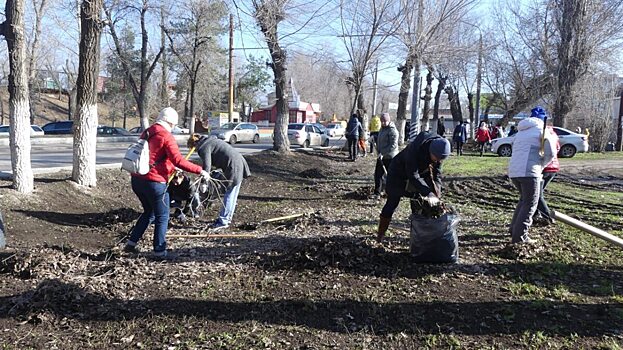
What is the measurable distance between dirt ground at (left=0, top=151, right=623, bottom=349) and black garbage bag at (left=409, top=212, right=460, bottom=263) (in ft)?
0.36

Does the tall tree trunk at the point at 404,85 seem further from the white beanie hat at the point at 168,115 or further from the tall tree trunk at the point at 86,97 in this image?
the white beanie hat at the point at 168,115

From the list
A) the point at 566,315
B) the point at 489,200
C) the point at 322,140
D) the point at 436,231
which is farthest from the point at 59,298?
the point at 322,140

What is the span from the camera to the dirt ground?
3.61m

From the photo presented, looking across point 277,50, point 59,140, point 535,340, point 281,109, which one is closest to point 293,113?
point 59,140

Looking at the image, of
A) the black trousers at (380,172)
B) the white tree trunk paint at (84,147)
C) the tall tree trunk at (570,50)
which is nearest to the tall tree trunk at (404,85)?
the tall tree trunk at (570,50)

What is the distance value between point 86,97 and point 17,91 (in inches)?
50.4

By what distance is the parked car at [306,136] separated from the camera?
27.5 metres

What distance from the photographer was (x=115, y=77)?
5284 centimetres

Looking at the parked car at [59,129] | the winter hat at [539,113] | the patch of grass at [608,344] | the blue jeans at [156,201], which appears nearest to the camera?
the patch of grass at [608,344]

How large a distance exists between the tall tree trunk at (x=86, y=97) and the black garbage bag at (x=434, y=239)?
20.4 feet

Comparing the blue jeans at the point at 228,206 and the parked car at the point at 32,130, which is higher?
the parked car at the point at 32,130

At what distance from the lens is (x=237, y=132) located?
107 feet

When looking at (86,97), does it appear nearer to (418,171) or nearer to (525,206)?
(418,171)

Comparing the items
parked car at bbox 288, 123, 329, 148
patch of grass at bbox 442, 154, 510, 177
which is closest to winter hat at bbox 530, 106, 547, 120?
patch of grass at bbox 442, 154, 510, 177
